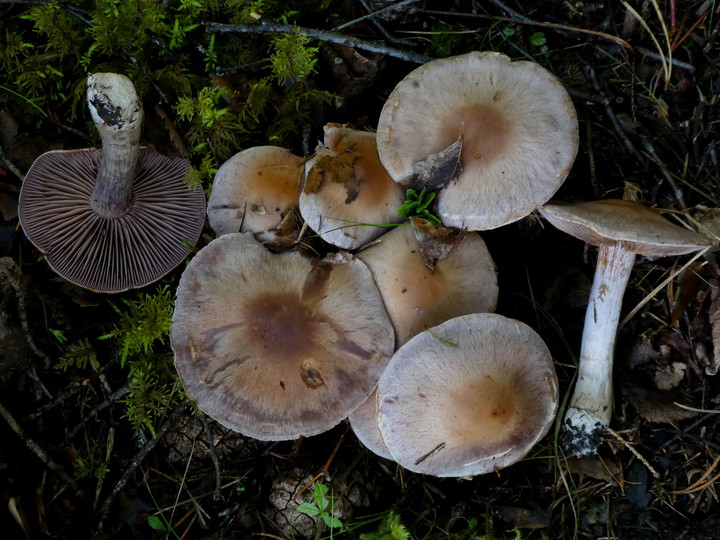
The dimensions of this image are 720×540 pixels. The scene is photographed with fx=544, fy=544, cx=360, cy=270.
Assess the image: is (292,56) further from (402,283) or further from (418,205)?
(402,283)

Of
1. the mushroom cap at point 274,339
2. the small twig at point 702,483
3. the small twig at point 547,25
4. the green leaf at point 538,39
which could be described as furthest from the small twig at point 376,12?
the small twig at point 702,483

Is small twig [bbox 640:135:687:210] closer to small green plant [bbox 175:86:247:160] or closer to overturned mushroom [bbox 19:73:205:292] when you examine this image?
small green plant [bbox 175:86:247:160]

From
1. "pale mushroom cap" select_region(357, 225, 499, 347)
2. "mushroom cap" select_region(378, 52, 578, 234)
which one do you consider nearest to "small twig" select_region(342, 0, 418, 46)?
"mushroom cap" select_region(378, 52, 578, 234)

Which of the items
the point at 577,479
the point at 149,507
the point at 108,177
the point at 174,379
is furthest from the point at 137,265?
the point at 577,479

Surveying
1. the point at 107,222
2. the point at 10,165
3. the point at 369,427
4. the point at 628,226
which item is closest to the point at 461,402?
the point at 369,427

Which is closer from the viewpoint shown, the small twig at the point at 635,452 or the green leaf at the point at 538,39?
the small twig at the point at 635,452

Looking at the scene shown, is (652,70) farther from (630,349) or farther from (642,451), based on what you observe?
(642,451)

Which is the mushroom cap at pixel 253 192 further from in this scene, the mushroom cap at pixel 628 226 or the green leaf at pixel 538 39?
the green leaf at pixel 538 39
